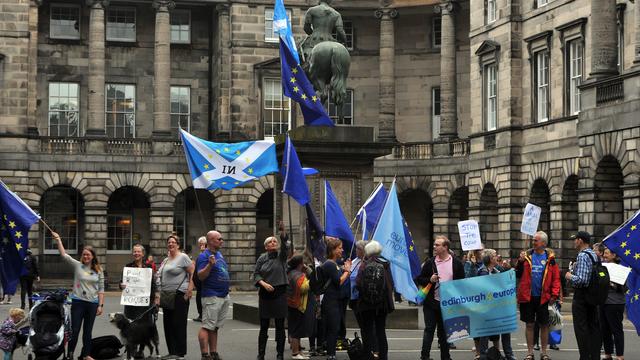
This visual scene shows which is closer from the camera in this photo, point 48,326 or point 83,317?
point 48,326

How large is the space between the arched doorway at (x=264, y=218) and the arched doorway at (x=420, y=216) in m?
6.25

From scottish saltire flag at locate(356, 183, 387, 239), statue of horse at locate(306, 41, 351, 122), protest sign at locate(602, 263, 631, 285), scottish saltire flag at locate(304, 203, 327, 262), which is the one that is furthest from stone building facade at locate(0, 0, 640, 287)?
protest sign at locate(602, 263, 631, 285)

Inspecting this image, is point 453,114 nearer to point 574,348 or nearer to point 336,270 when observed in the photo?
point 574,348

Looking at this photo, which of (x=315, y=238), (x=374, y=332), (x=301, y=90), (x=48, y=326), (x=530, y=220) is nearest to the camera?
(x=48, y=326)

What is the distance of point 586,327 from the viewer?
69.6 feet

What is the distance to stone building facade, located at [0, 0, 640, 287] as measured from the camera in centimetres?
5469

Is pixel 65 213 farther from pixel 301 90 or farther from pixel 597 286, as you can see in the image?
pixel 597 286

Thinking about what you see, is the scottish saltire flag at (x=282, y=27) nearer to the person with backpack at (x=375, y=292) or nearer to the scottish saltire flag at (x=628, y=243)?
the person with backpack at (x=375, y=292)

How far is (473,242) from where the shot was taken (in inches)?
1337

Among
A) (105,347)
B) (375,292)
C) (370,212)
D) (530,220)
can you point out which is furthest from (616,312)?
(530,220)

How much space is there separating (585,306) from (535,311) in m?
2.34

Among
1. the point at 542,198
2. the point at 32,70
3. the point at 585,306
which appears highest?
the point at 32,70

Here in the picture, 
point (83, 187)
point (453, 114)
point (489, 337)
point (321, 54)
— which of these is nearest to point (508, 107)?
point (453, 114)

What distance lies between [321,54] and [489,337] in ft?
27.0
